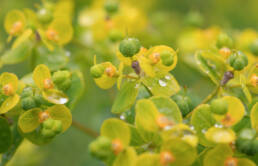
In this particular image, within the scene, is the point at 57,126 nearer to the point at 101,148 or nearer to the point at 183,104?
the point at 101,148

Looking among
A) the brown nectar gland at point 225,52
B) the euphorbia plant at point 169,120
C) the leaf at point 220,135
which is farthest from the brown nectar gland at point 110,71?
the brown nectar gland at point 225,52

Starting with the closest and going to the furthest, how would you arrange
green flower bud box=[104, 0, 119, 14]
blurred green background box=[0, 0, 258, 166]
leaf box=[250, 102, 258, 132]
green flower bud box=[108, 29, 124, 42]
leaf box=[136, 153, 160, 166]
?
leaf box=[136, 153, 160, 166] → leaf box=[250, 102, 258, 132] → green flower bud box=[108, 29, 124, 42] → green flower bud box=[104, 0, 119, 14] → blurred green background box=[0, 0, 258, 166]

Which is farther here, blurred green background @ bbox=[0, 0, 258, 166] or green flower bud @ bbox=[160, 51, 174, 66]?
blurred green background @ bbox=[0, 0, 258, 166]

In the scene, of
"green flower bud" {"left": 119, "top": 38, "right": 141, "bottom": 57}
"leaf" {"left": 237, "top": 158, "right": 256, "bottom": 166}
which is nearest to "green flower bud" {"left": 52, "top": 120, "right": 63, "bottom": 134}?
"green flower bud" {"left": 119, "top": 38, "right": 141, "bottom": 57}

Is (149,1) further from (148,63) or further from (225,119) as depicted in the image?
(225,119)

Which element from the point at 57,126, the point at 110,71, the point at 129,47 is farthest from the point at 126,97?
the point at 57,126

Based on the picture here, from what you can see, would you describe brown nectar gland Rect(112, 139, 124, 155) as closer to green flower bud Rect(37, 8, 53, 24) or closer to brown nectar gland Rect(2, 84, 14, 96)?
brown nectar gland Rect(2, 84, 14, 96)

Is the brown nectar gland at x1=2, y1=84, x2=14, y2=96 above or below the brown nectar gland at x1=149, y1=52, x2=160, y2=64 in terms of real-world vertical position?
below

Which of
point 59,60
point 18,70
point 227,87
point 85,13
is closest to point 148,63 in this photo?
point 227,87
